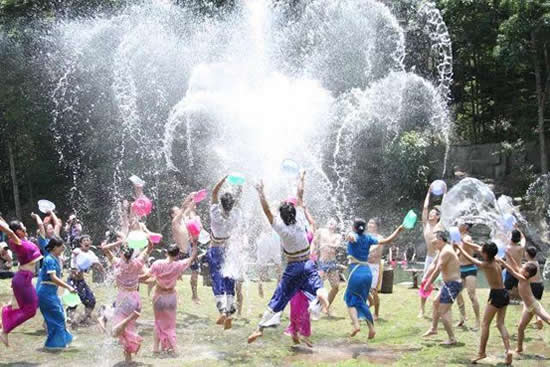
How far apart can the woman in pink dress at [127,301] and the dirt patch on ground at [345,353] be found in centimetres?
180

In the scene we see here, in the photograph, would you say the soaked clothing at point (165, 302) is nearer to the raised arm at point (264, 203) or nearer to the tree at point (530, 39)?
the raised arm at point (264, 203)

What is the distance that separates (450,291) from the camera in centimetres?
826

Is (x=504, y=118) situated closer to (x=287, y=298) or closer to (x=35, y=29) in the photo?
(x=35, y=29)

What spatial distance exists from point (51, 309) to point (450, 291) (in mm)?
5063

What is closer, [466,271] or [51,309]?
[51,309]

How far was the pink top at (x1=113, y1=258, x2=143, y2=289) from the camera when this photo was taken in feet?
24.6

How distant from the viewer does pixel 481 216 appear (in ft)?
35.7

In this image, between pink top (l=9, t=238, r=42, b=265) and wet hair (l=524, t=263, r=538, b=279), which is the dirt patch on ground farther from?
pink top (l=9, t=238, r=42, b=265)

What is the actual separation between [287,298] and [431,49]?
979 inches

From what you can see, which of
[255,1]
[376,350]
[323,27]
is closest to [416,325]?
[376,350]

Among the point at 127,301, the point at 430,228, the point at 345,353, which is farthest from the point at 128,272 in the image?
the point at 430,228

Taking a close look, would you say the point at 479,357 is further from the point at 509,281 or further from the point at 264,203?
the point at 264,203

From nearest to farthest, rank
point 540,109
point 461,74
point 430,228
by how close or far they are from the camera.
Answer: point 430,228, point 540,109, point 461,74

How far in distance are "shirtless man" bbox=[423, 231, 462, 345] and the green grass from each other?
258 mm
